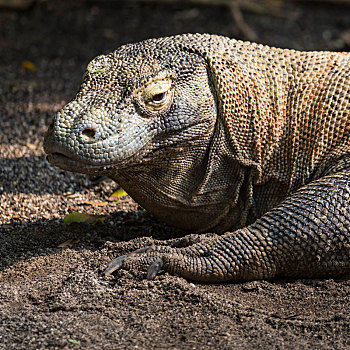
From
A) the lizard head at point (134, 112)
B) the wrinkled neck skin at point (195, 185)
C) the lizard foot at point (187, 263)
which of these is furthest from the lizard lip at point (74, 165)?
the lizard foot at point (187, 263)

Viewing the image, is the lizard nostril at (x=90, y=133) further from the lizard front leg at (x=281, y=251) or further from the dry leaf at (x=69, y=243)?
the dry leaf at (x=69, y=243)

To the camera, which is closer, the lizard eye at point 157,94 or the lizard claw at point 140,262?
the lizard claw at point 140,262

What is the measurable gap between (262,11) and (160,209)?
906 centimetres

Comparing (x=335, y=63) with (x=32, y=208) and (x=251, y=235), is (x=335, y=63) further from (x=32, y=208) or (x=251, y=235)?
(x=32, y=208)

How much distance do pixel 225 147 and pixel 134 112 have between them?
2.90 feet

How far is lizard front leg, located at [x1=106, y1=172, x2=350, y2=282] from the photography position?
4.69m

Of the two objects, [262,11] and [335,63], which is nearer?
[335,63]

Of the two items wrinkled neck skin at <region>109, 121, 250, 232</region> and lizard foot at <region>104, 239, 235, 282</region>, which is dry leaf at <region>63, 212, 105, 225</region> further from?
lizard foot at <region>104, 239, 235, 282</region>

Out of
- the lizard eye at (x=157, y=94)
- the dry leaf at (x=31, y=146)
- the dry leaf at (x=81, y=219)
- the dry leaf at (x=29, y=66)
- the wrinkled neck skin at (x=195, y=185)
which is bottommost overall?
the dry leaf at (x=81, y=219)

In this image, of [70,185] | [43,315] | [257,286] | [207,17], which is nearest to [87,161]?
[43,315]

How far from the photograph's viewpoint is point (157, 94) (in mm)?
4852

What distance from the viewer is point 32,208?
6309mm

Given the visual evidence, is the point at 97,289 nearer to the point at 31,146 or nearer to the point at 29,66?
the point at 31,146

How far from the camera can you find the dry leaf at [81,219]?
5977mm
